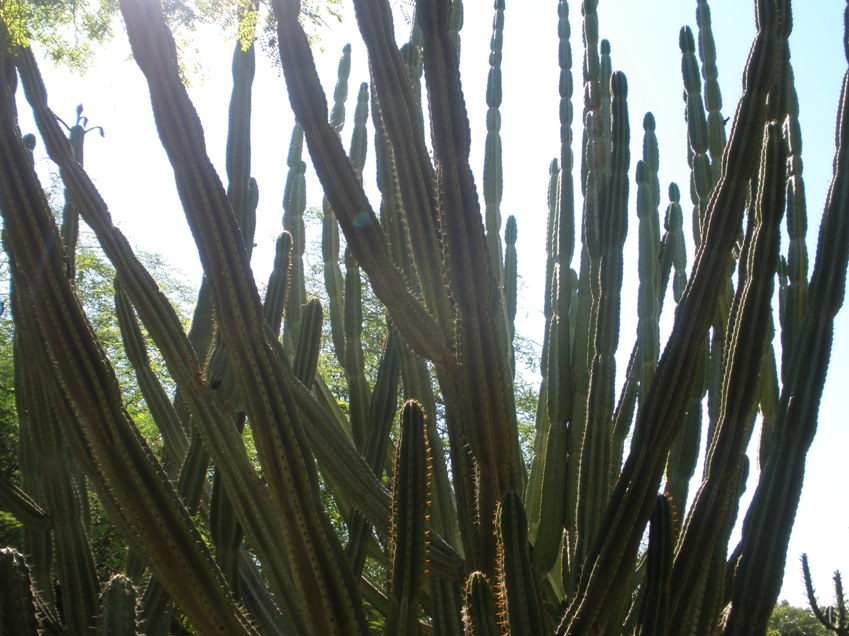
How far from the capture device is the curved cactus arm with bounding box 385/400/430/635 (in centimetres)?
208

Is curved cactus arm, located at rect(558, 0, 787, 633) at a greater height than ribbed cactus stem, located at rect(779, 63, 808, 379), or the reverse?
ribbed cactus stem, located at rect(779, 63, 808, 379)

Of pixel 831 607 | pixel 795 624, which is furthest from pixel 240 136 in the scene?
pixel 795 624

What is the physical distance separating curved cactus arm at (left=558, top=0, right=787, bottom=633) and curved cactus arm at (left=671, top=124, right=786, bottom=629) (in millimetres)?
180

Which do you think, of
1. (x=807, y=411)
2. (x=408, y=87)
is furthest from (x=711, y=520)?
(x=408, y=87)

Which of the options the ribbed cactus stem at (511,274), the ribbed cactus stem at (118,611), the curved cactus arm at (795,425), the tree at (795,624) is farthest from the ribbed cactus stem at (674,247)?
the tree at (795,624)

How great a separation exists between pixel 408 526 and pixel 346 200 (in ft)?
2.68

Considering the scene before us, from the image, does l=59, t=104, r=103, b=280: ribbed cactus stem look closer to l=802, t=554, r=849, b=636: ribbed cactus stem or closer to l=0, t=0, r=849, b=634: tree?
l=0, t=0, r=849, b=634: tree

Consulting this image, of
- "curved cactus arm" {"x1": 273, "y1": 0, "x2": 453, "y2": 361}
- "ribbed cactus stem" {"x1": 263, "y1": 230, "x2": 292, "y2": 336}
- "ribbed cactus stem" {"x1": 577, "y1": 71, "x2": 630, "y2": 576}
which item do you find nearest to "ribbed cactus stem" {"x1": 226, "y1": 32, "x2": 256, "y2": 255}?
"ribbed cactus stem" {"x1": 263, "y1": 230, "x2": 292, "y2": 336}

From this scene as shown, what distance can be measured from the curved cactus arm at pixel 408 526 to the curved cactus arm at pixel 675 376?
0.41 metres

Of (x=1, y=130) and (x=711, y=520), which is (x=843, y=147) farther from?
(x=1, y=130)

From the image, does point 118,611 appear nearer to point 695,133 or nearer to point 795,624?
point 695,133

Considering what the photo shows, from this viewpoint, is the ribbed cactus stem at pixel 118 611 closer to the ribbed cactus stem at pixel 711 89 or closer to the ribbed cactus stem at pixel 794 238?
the ribbed cactus stem at pixel 794 238

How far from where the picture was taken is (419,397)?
130 inches

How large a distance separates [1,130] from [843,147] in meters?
2.41
